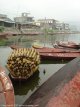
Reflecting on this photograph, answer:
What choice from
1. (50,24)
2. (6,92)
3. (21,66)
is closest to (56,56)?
(21,66)

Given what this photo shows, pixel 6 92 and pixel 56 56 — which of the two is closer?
pixel 6 92

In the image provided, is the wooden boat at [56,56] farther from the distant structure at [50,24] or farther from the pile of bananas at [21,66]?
the distant structure at [50,24]

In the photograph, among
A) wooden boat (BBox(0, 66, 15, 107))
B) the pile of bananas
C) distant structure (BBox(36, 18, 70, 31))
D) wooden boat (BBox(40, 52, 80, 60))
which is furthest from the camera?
distant structure (BBox(36, 18, 70, 31))

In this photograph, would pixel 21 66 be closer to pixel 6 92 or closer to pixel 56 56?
pixel 6 92

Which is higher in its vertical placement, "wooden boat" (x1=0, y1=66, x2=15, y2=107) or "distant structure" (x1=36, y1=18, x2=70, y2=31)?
"wooden boat" (x1=0, y1=66, x2=15, y2=107)

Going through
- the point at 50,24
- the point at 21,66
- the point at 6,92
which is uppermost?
the point at 6,92

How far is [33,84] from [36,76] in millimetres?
1782

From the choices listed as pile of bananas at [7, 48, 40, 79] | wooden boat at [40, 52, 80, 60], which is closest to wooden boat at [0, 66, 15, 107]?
pile of bananas at [7, 48, 40, 79]

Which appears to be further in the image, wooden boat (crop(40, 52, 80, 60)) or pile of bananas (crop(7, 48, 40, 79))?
wooden boat (crop(40, 52, 80, 60))

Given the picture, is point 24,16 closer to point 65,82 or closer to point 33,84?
point 33,84

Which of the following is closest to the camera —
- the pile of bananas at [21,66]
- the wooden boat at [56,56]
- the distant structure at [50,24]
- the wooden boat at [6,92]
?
the wooden boat at [6,92]

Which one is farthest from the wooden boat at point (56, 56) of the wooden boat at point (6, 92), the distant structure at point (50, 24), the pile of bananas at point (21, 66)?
the distant structure at point (50, 24)

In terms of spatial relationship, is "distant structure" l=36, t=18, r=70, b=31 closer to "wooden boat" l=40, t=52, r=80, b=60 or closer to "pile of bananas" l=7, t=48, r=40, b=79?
"wooden boat" l=40, t=52, r=80, b=60

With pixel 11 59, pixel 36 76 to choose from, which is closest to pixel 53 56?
pixel 36 76
